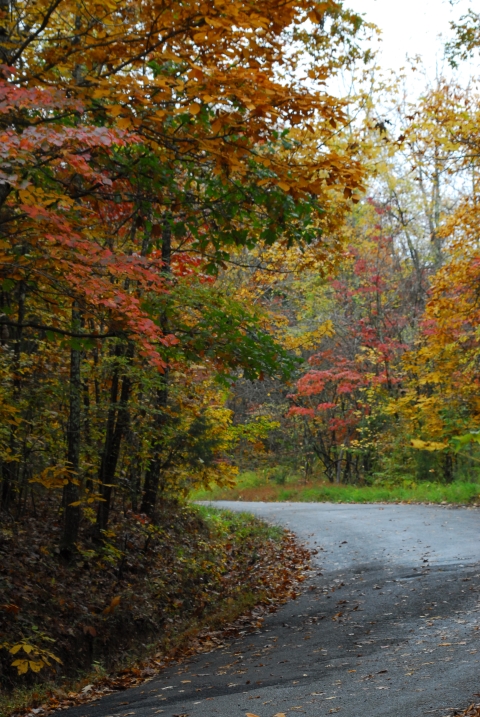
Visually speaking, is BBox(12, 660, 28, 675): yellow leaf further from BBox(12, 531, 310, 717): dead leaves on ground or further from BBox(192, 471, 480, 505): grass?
BBox(192, 471, 480, 505): grass

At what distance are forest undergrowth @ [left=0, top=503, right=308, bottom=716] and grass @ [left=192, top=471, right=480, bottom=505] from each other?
3.67m

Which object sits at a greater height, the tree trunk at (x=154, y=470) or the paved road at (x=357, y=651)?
the tree trunk at (x=154, y=470)

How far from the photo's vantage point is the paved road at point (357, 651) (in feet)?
16.9

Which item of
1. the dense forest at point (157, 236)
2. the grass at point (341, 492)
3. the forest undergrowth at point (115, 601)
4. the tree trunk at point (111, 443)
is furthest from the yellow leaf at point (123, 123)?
the grass at point (341, 492)

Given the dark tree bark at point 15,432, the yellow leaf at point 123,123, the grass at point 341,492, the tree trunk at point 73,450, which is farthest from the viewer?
the grass at point 341,492

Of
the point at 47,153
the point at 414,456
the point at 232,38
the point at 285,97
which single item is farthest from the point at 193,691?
Answer: the point at 414,456

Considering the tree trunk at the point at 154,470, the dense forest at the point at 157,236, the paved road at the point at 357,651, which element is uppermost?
the dense forest at the point at 157,236

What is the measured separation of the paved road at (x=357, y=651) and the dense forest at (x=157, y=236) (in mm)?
1747

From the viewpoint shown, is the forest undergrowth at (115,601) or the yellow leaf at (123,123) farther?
the forest undergrowth at (115,601)

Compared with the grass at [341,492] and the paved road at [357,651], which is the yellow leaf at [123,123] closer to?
the paved road at [357,651]

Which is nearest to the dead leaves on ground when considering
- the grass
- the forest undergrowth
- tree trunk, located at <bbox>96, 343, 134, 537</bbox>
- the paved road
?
the forest undergrowth

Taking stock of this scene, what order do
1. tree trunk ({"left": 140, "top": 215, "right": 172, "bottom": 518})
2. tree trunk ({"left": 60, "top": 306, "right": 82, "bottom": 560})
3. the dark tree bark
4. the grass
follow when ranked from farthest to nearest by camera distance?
the grass < tree trunk ({"left": 140, "top": 215, "right": 172, "bottom": 518}) < tree trunk ({"left": 60, "top": 306, "right": 82, "bottom": 560}) < the dark tree bark

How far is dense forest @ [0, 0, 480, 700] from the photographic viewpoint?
20.4 feet

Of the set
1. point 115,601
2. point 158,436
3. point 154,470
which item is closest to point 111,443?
point 158,436
